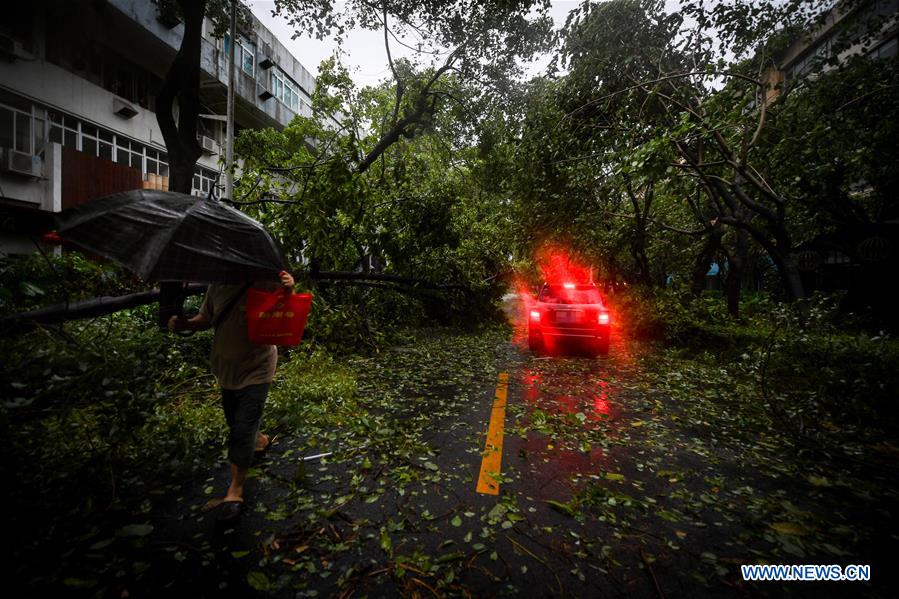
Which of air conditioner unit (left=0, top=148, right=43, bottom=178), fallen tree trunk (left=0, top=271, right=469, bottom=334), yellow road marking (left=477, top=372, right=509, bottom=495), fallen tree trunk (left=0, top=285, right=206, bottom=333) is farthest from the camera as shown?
air conditioner unit (left=0, top=148, right=43, bottom=178)

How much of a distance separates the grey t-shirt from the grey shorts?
0.25 feet

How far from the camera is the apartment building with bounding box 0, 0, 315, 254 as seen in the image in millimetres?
11922

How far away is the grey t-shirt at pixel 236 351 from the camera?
9.53 ft

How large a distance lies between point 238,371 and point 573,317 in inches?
283

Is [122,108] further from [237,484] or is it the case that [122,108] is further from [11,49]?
[237,484]

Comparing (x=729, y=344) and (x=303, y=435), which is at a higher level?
(x=729, y=344)

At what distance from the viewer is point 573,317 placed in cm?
844

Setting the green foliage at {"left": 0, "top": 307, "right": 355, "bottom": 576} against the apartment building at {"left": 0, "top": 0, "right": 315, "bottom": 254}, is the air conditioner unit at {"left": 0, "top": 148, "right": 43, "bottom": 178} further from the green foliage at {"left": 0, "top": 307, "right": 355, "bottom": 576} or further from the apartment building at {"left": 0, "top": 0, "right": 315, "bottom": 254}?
the green foliage at {"left": 0, "top": 307, "right": 355, "bottom": 576}

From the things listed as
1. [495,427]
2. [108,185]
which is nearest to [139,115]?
[108,185]

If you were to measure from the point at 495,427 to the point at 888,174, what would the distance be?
1184 centimetres

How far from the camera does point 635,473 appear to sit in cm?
351

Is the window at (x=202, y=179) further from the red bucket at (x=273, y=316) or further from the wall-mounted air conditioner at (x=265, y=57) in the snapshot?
the red bucket at (x=273, y=316)

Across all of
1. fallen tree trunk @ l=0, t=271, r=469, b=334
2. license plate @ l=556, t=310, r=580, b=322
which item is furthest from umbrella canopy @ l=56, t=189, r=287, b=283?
license plate @ l=556, t=310, r=580, b=322

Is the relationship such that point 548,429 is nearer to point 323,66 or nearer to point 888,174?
point 888,174
